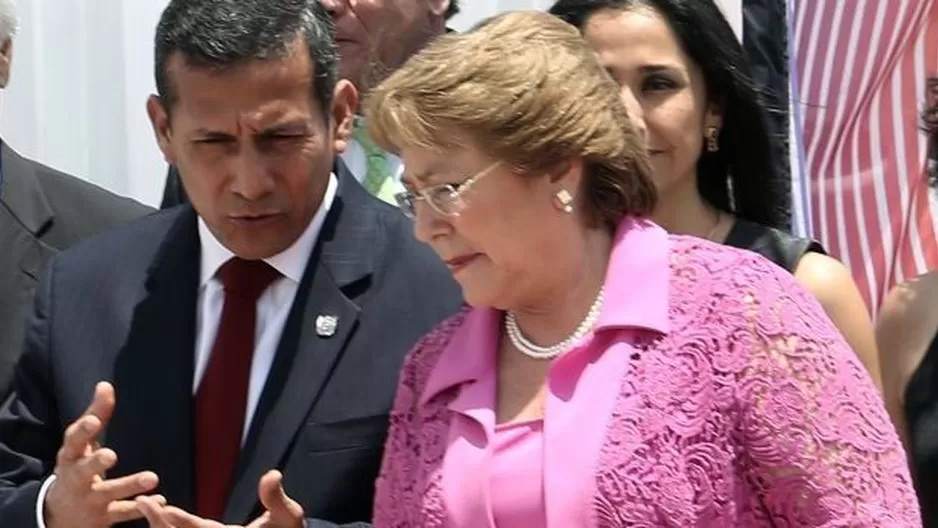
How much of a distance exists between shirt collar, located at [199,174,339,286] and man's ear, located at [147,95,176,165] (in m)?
0.10

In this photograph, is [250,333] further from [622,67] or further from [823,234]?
[823,234]

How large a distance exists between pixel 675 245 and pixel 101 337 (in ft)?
2.47

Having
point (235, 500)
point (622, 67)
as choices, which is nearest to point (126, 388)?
Answer: point (235, 500)

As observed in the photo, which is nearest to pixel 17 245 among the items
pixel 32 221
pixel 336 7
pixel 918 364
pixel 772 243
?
pixel 32 221

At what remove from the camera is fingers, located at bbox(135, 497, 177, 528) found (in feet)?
6.29

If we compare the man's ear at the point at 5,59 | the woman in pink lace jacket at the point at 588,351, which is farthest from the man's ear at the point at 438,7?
the woman in pink lace jacket at the point at 588,351

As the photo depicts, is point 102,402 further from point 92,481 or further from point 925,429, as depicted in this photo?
point 925,429

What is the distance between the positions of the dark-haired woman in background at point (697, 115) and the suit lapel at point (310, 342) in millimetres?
533

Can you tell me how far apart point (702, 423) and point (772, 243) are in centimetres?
80

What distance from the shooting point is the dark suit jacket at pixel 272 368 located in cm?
207

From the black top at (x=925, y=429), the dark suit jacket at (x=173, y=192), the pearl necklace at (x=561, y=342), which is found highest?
the pearl necklace at (x=561, y=342)

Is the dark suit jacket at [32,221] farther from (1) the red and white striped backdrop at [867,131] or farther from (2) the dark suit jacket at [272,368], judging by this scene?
(1) the red and white striped backdrop at [867,131]

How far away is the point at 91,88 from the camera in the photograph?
12.1 feet

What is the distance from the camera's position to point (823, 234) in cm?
299
